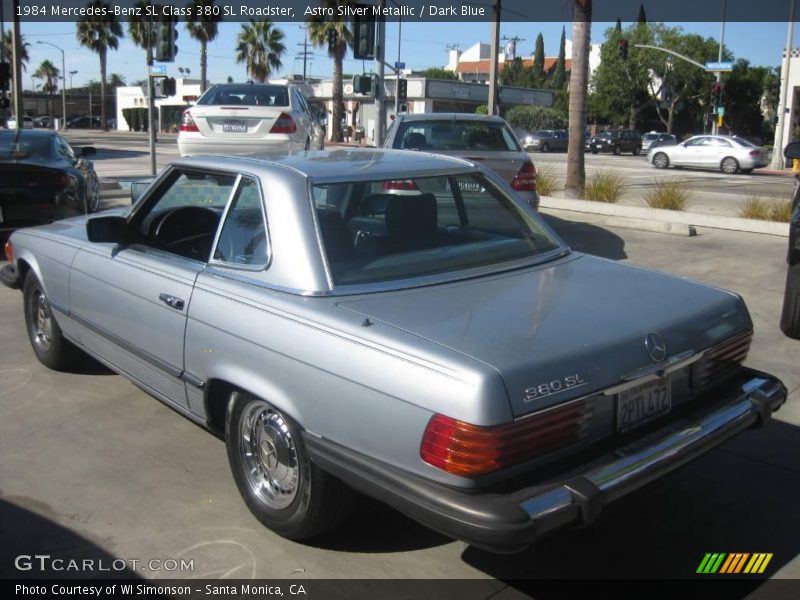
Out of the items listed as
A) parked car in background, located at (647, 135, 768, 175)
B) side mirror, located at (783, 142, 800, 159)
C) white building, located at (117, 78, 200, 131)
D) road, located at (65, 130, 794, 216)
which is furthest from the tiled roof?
side mirror, located at (783, 142, 800, 159)

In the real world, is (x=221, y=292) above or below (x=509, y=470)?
above

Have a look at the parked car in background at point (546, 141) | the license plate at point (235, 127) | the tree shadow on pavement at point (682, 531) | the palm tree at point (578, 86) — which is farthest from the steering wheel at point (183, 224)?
the parked car in background at point (546, 141)

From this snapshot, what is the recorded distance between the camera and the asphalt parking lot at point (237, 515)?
3473 mm

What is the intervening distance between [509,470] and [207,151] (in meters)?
10.3

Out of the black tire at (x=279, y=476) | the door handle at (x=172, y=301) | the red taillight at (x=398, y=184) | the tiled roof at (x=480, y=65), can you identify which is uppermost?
the tiled roof at (x=480, y=65)

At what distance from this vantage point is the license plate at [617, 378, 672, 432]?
3148 mm

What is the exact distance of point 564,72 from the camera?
102125 millimetres

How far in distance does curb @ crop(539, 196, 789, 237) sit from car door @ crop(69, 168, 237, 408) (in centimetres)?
846

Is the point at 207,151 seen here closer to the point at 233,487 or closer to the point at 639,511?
the point at 233,487

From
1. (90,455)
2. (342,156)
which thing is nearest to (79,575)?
(90,455)

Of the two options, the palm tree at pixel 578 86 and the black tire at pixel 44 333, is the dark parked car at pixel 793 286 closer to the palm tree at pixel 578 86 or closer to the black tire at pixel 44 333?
the black tire at pixel 44 333

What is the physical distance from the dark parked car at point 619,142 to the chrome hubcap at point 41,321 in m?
45.1

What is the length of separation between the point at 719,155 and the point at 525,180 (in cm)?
2347

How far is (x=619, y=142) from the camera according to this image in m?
47.7
